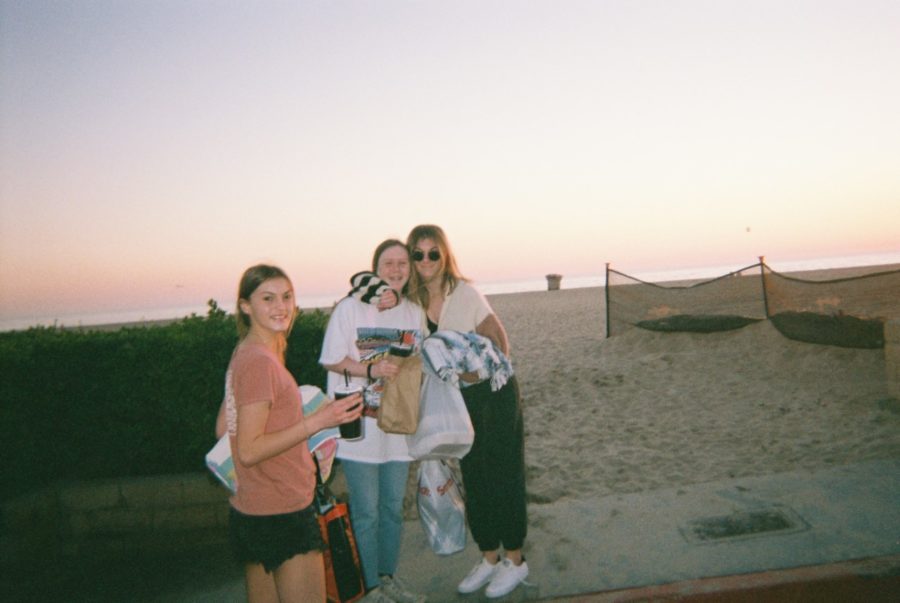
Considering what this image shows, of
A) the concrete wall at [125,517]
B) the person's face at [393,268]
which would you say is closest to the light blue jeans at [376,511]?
the person's face at [393,268]

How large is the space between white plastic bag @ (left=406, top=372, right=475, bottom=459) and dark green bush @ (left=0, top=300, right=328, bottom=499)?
212 centimetres

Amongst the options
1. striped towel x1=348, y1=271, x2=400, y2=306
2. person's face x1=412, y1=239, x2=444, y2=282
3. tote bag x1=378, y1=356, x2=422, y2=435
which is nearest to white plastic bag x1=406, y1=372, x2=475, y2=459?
tote bag x1=378, y1=356, x2=422, y2=435

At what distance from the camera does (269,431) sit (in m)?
2.19

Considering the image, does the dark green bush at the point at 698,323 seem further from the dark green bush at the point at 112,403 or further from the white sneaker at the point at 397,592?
the white sneaker at the point at 397,592

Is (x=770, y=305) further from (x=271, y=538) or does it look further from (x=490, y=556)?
(x=271, y=538)

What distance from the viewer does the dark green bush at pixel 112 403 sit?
4.75m

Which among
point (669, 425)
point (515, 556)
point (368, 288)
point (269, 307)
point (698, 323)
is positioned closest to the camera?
point (269, 307)

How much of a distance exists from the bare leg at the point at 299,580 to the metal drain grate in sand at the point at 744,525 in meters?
2.86

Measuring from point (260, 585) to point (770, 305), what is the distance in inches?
413

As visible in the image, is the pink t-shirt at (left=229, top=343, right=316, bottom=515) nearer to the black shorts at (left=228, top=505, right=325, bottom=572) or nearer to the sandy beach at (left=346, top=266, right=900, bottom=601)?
the black shorts at (left=228, top=505, right=325, bottom=572)

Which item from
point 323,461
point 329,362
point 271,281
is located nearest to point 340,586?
point 323,461

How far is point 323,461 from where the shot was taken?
272cm

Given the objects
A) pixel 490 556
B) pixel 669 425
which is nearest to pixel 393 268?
pixel 490 556

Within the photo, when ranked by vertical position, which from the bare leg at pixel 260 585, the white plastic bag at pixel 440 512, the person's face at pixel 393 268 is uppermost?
the person's face at pixel 393 268
